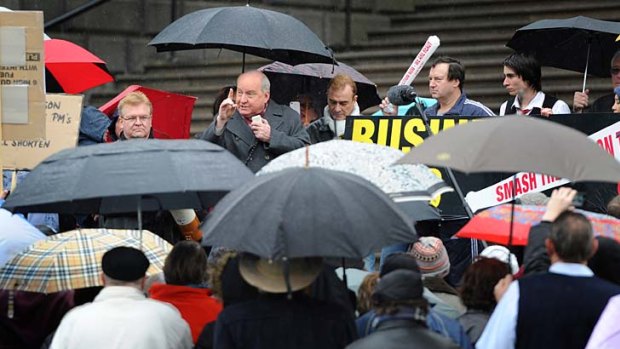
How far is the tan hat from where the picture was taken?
225 inches

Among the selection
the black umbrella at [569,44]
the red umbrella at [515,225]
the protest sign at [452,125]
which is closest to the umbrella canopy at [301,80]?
the protest sign at [452,125]

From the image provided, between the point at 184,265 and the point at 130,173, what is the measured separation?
1.99 ft

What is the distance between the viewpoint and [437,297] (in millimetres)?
6930

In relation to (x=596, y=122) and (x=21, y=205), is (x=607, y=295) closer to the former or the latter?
(x=21, y=205)

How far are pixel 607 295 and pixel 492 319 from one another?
1.57 ft

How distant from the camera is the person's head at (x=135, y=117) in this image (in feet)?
28.8

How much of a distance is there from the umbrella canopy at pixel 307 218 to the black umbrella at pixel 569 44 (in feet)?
17.0

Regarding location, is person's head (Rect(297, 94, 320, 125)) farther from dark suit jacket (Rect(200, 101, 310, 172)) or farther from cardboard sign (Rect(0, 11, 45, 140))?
cardboard sign (Rect(0, 11, 45, 140))

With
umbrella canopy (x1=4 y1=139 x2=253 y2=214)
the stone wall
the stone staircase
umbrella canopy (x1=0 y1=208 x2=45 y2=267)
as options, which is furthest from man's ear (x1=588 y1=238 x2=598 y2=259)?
the stone wall

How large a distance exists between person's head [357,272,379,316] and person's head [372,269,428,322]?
77cm

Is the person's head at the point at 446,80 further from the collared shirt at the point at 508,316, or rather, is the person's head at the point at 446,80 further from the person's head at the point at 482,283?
the collared shirt at the point at 508,316

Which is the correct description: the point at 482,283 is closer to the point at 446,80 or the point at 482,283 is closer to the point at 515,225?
the point at 515,225

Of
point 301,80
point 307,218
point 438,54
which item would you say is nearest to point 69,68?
point 301,80

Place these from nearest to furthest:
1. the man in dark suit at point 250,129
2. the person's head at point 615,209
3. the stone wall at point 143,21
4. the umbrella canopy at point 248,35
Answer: the person's head at point 615,209, the man in dark suit at point 250,129, the umbrella canopy at point 248,35, the stone wall at point 143,21
